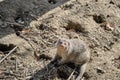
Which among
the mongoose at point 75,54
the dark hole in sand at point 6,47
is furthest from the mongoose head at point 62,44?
the dark hole in sand at point 6,47

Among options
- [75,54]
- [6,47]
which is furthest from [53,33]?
[6,47]

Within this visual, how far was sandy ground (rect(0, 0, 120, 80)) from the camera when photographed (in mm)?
5164

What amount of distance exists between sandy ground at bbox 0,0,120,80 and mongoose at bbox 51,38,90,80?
0.37 ft

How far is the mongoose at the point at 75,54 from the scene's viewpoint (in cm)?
522

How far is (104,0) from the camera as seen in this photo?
6832mm

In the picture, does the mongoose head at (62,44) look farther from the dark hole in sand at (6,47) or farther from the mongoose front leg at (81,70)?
the dark hole in sand at (6,47)

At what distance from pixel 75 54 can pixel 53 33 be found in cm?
67

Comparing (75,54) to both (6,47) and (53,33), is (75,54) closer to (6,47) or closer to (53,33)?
(53,33)

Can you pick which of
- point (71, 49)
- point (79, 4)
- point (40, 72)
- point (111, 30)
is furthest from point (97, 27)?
point (40, 72)

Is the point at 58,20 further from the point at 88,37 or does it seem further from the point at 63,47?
the point at 63,47

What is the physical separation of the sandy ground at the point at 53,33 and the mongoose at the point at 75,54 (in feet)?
0.37

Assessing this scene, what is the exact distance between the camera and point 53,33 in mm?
5805

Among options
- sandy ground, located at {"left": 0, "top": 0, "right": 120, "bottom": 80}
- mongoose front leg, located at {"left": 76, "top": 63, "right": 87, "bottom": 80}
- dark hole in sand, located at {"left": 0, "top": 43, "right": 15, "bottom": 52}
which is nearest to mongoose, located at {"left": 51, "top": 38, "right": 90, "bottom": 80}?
mongoose front leg, located at {"left": 76, "top": 63, "right": 87, "bottom": 80}

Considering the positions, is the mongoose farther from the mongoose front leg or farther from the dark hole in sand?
the dark hole in sand
